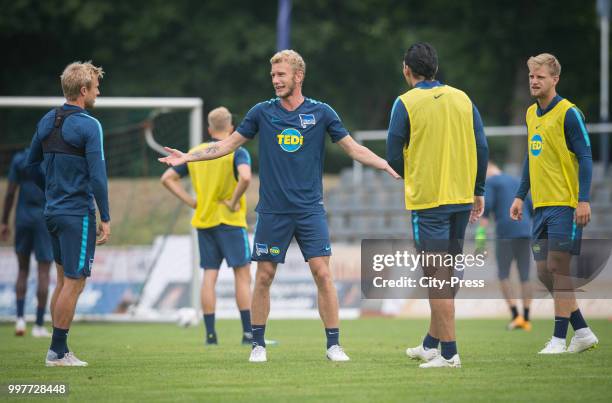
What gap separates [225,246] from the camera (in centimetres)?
1151

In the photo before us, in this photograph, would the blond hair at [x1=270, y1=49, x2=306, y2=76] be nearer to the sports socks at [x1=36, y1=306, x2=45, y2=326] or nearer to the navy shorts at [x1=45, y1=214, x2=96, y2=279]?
the navy shorts at [x1=45, y1=214, x2=96, y2=279]

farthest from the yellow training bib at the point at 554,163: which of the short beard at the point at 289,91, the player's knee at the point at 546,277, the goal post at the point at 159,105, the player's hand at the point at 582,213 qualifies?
the goal post at the point at 159,105

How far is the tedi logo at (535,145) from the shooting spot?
9.10 m

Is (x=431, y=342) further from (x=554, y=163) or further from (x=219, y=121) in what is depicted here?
(x=219, y=121)

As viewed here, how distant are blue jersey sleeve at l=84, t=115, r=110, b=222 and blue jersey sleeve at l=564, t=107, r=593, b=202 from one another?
150 inches

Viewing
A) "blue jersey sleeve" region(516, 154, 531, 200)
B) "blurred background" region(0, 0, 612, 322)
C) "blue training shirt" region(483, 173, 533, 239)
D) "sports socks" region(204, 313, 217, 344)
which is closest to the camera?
"blue jersey sleeve" region(516, 154, 531, 200)

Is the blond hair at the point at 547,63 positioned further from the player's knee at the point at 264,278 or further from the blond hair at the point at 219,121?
the blond hair at the point at 219,121

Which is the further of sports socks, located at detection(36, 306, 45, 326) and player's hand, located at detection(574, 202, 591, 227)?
sports socks, located at detection(36, 306, 45, 326)

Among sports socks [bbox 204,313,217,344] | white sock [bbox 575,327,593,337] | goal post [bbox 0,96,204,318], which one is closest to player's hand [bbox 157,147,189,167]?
sports socks [bbox 204,313,217,344]

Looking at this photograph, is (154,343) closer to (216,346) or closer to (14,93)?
(216,346)

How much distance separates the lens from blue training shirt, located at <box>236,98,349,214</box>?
847 cm

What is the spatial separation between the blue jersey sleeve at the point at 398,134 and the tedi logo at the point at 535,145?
1.66 metres

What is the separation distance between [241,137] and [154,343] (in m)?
3.70

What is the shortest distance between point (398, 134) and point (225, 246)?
4.08 m
